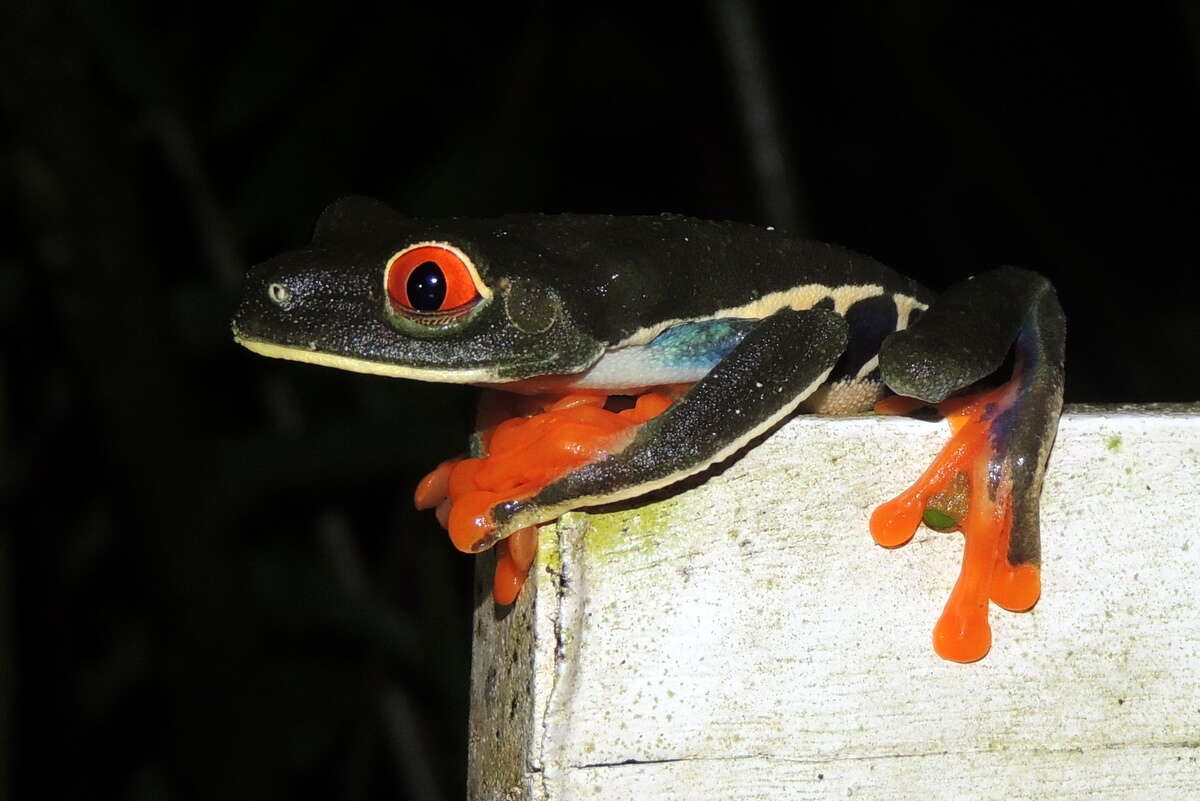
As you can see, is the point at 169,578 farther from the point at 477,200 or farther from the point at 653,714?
the point at 653,714

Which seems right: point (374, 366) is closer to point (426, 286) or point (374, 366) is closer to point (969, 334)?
point (426, 286)

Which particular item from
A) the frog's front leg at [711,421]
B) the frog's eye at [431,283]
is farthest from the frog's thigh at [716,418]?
the frog's eye at [431,283]

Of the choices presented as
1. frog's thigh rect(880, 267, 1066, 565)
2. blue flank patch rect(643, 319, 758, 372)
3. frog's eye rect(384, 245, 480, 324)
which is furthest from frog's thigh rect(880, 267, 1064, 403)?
frog's eye rect(384, 245, 480, 324)

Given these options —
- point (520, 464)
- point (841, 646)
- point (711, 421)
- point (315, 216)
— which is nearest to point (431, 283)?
point (520, 464)

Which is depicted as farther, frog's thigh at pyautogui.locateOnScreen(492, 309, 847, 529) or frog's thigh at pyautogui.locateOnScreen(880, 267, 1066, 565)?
frog's thigh at pyautogui.locateOnScreen(880, 267, 1066, 565)

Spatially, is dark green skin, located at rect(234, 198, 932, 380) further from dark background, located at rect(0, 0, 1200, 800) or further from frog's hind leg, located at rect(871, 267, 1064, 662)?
dark background, located at rect(0, 0, 1200, 800)

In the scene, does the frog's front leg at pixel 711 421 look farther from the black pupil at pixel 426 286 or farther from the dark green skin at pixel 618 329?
the black pupil at pixel 426 286
